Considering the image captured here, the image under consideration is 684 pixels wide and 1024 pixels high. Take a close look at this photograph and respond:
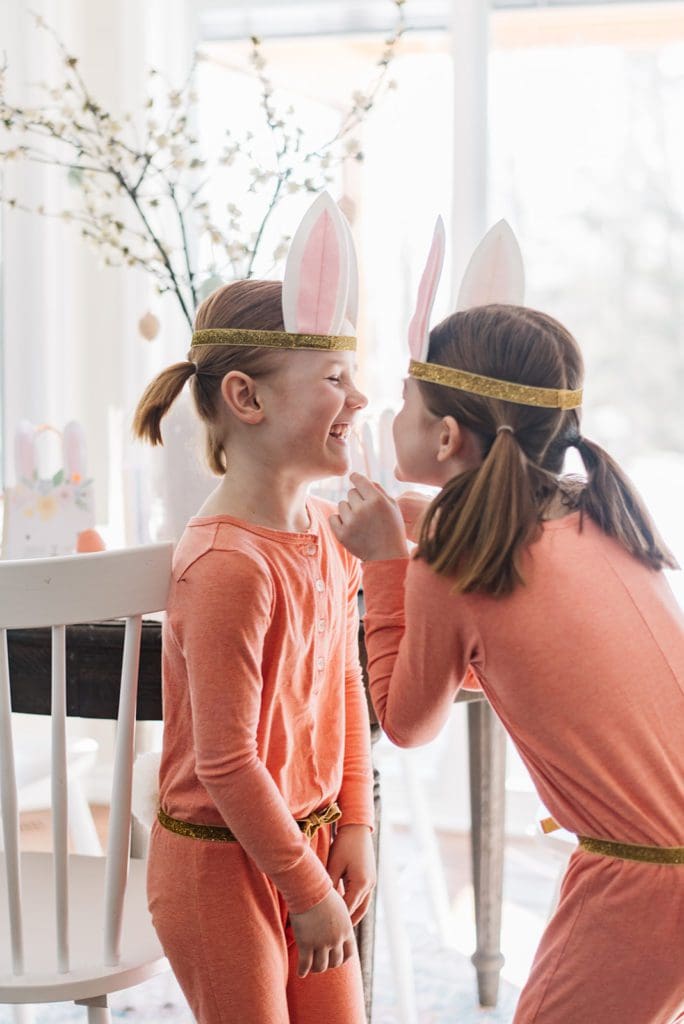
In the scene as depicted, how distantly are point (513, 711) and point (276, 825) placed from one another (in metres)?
0.24

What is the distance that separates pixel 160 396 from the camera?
1.17 meters

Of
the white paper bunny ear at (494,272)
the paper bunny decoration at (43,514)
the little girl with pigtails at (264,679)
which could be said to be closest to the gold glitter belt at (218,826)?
the little girl with pigtails at (264,679)

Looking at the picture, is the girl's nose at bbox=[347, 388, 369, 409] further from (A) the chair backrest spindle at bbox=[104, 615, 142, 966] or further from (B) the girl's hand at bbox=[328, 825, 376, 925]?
(B) the girl's hand at bbox=[328, 825, 376, 925]

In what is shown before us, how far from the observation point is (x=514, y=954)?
2.27 m

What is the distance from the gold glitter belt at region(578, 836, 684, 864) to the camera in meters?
1.01

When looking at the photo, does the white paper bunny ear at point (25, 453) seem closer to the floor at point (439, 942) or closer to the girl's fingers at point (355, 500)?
the girl's fingers at point (355, 500)

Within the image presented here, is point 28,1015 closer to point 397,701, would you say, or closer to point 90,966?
point 90,966

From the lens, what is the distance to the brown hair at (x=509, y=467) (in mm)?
1021

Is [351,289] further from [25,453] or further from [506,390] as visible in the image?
[25,453]

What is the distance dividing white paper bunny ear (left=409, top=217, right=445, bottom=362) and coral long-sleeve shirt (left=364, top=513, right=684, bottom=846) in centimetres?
21

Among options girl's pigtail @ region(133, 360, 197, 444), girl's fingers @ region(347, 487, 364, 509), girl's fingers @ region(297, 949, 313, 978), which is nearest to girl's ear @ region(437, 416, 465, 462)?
girl's fingers @ region(347, 487, 364, 509)

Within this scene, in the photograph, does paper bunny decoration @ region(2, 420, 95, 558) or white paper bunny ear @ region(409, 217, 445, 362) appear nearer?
white paper bunny ear @ region(409, 217, 445, 362)

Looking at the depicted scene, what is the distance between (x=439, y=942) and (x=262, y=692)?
1.42 meters

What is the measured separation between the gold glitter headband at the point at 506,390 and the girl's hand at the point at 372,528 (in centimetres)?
15
